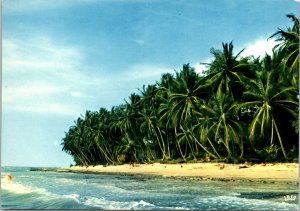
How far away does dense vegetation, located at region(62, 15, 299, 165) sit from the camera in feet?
74.7

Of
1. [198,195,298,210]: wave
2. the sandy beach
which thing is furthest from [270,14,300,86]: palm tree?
[198,195,298,210]: wave

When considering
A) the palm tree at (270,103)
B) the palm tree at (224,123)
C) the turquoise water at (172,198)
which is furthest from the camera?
the palm tree at (224,123)

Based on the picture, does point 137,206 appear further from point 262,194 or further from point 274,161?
point 274,161

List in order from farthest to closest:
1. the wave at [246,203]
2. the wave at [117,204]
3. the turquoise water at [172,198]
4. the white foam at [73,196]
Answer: the white foam at [73,196] < the wave at [117,204] < the turquoise water at [172,198] < the wave at [246,203]

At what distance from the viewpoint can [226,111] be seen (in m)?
25.7

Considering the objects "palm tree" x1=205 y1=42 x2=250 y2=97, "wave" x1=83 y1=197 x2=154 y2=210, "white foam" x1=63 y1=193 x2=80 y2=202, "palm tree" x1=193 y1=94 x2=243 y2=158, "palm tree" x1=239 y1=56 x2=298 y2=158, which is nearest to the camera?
"wave" x1=83 y1=197 x2=154 y2=210

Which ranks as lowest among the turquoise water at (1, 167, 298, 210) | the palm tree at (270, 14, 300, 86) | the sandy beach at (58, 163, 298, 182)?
the turquoise water at (1, 167, 298, 210)

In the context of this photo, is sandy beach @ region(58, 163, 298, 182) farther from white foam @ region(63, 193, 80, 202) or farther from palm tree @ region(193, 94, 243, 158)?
white foam @ region(63, 193, 80, 202)

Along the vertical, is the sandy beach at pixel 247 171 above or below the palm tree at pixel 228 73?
below

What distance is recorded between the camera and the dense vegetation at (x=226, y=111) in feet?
74.7

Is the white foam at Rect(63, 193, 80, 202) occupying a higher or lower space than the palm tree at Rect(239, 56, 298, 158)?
lower

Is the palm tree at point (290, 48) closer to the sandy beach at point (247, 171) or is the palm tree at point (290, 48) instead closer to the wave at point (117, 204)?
the sandy beach at point (247, 171)

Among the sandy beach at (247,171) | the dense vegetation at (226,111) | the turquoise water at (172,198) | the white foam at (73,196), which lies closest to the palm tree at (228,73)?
the dense vegetation at (226,111)

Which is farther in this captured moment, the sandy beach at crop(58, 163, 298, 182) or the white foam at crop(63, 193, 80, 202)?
the sandy beach at crop(58, 163, 298, 182)
